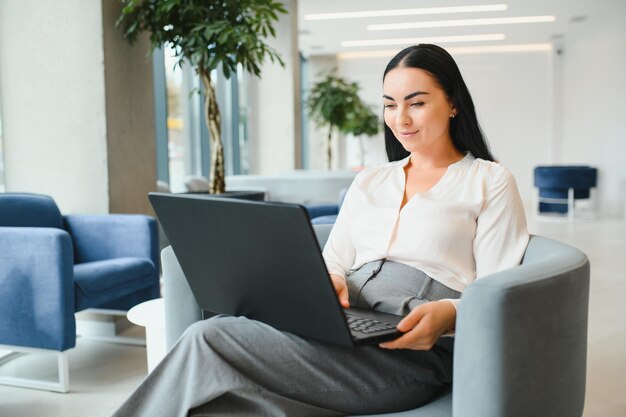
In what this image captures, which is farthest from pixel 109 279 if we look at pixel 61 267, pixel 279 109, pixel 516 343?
pixel 279 109

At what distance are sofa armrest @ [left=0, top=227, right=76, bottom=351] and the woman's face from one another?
1697 millimetres

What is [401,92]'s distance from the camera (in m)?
1.63

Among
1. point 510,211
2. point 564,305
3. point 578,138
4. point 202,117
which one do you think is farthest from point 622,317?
point 578,138

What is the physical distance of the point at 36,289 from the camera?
276 centimetres

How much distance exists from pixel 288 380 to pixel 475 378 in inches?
14.9

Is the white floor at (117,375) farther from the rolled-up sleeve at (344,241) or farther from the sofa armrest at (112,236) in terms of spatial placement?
the rolled-up sleeve at (344,241)

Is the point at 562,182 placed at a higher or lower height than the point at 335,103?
lower

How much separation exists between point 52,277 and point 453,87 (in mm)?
1911

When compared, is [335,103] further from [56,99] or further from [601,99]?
[56,99]

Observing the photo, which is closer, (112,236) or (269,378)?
(269,378)

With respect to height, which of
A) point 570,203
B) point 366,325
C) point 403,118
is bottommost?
point 570,203

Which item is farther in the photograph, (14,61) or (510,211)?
(14,61)

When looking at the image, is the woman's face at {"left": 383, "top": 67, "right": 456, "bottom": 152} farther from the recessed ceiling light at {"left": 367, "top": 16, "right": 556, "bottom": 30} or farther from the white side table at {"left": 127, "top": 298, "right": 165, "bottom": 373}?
the recessed ceiling light at {"left": 367, "top": 16, "right": 556, "bottom": 30}

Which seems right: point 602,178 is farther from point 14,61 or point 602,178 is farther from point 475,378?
point 475,378
